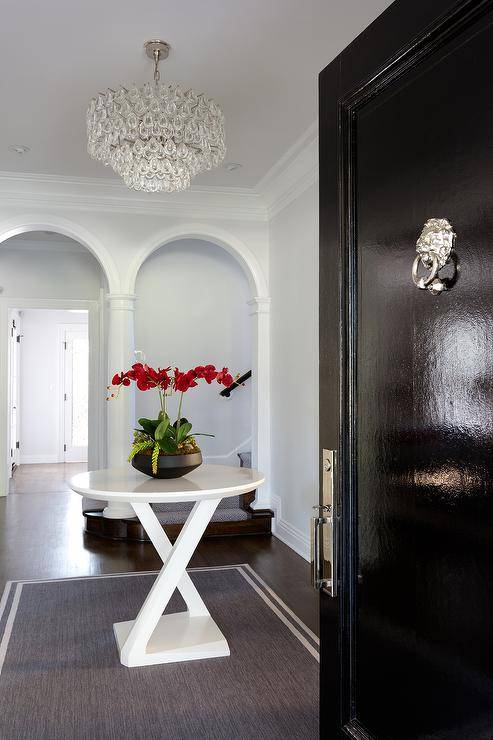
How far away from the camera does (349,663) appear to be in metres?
1.37

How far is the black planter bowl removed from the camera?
3061 millimetres

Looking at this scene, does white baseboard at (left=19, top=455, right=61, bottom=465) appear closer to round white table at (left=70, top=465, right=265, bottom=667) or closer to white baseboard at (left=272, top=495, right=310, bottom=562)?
white baseboard at (left=272, top=495, right=310, bottom=562)

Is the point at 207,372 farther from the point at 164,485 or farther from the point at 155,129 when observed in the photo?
the point at 155,129

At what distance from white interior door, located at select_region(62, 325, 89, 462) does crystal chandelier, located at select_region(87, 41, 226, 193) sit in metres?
7.42

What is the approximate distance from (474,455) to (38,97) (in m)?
3.45

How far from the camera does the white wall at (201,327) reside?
6.66m

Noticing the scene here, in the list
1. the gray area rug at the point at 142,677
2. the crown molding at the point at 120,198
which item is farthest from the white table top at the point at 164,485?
the crown molding at the point at 120,198

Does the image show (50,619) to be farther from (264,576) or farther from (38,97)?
(38,97)

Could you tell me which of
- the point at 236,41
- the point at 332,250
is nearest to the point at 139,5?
the point at 236,41

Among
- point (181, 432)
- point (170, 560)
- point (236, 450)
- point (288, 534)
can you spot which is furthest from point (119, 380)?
point (236, 450)

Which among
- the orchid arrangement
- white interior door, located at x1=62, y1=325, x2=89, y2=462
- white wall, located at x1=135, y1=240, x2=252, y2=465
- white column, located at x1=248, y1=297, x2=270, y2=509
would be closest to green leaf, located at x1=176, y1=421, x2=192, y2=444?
the orchid arrangement

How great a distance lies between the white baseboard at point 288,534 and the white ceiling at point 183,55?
2.73 m

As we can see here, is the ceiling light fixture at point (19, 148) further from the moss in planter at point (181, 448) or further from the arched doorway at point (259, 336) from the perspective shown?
the moss in planter at point (181, 448)

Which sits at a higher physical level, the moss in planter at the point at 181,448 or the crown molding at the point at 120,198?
the crown molding at the point at 120,198
